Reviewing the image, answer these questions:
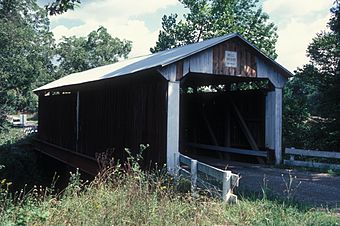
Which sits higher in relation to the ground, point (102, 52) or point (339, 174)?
point (102, 52)

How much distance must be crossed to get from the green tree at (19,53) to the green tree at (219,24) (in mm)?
11397

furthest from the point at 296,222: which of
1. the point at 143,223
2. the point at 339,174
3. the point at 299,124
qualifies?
the point at 299,124

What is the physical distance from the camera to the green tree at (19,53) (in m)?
26.0

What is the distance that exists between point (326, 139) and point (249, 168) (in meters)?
5.66

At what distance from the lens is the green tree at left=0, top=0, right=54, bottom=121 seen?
25953mm

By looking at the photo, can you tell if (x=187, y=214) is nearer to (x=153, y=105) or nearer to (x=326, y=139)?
(x=153, y=105)

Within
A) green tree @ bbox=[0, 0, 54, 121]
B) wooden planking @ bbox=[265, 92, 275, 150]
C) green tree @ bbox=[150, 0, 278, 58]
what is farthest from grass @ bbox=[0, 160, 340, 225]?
green tree @ bbox=[150, 0, 278, 58]

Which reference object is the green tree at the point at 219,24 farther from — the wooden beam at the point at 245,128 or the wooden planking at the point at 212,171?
the wooden planking at the point at 212,171

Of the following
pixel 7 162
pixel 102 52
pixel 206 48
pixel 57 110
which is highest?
pixel 102 52

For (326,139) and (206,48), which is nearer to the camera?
(206,48)

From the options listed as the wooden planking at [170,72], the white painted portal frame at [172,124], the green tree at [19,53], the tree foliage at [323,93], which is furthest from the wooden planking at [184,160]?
the green tree at [19,53]

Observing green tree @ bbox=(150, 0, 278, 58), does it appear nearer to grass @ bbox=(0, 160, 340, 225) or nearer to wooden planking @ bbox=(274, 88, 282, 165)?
wooden planking @ bbox=(274, 88, 282, 165)

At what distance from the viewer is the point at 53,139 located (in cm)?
1828

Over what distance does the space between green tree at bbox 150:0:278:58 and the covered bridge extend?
17443 millimetres
